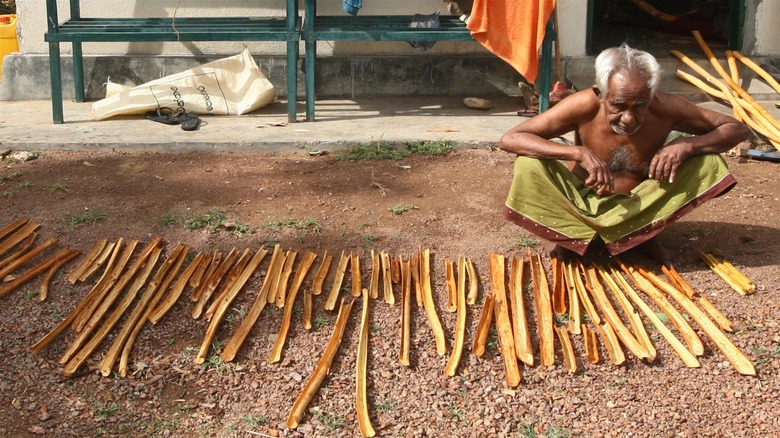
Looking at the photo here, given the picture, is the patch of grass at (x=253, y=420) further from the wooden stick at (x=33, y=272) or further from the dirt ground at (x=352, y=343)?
the wooden stick at (x=33, y=272)

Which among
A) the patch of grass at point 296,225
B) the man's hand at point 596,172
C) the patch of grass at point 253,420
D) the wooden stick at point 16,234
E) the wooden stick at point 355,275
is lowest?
the patch of grass at point 253,420

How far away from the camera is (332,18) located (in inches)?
298

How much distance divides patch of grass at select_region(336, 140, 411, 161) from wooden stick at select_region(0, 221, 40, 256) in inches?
79.8

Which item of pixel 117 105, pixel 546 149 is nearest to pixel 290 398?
pixel 546 149

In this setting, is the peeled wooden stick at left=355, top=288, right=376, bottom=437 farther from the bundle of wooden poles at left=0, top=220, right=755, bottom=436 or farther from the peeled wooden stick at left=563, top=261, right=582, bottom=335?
the peeled wooden stick at left=563, top=261, right=582, bottom=335

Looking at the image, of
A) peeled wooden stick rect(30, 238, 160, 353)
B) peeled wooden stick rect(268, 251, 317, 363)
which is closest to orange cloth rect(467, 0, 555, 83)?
peeled wooden stick rect(268, 251, 317, 363)

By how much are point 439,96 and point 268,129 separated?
1809 millimetres

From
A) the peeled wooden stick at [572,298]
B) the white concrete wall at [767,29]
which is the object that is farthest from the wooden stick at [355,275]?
the white concrete wall at [767,29]

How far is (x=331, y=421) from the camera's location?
3.51 m

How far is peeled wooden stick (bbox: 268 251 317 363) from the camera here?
3.88 meters

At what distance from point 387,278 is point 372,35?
2935mm

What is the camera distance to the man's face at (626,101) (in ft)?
13.5

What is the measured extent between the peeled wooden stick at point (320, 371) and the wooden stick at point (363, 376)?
80mm

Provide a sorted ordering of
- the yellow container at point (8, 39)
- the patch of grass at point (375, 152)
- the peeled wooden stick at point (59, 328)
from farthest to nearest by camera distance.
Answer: the yellow container at point (8, 39) < the patch of grass at point (375, 152) < the peeled wooden stick at point (59, 328)
